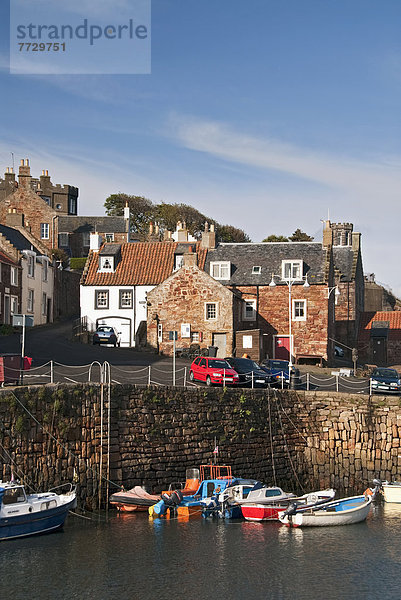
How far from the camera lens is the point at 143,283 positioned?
6069 cm

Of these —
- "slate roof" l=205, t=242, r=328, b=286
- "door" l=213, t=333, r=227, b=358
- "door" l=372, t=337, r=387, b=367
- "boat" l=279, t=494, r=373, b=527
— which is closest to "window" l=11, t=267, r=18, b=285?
"slate roof" l=205, t=242, r=328, b=286

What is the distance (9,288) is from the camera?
58.9 m

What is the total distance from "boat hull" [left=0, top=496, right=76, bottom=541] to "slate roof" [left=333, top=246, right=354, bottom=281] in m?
46.9

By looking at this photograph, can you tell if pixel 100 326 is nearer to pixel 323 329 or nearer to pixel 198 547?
pixel 323 329

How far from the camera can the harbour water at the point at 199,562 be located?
890 inches

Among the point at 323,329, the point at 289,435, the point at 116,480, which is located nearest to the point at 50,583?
the point at 116,480

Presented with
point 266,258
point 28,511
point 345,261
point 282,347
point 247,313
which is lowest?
point 28,511

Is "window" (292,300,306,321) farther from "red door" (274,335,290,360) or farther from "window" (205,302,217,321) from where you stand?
"window" (205,302,217,321)

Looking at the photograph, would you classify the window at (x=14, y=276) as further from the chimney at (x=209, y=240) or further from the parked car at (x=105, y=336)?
the chimney at (x=209, y=240)

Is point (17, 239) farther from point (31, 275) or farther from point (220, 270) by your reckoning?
point (220, 270)

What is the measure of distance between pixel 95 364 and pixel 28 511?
1762cm

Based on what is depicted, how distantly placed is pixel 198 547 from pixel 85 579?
182 inches

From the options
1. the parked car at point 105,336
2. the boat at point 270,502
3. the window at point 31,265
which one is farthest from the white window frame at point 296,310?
the boat at point 270,502

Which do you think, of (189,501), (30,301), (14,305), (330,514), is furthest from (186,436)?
(30,301)
